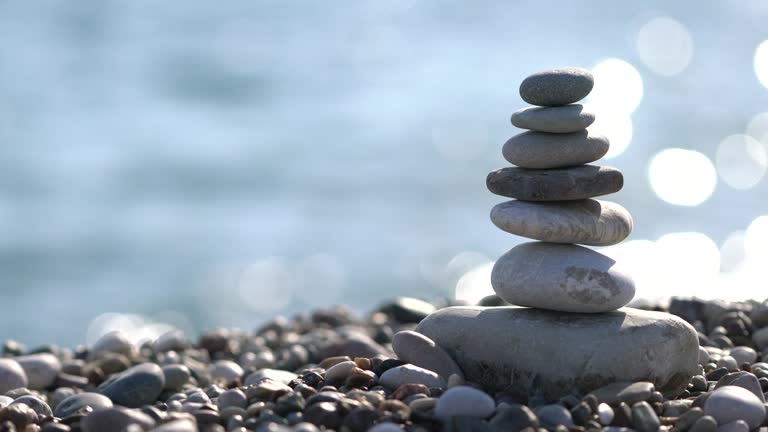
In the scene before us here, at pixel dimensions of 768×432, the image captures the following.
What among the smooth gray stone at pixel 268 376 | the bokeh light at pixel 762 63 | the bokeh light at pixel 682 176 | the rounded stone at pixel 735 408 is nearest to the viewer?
the rounded stone at pixel 735 408

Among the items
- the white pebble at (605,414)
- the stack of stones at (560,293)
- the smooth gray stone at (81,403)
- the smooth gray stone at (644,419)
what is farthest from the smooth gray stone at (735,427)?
the smooth gray stone at (81,403)

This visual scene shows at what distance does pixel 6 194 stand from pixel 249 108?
16.2 feet

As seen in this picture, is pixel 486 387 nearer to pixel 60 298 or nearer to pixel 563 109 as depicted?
pixel 563 109

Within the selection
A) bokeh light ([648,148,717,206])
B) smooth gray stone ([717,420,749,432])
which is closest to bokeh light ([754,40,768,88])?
bokeh light ([648,148,717,206])

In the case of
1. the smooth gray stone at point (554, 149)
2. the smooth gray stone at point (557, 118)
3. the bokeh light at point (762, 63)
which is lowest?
the smooth gray stone at point (554, 149)

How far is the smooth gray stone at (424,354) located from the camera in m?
4.29

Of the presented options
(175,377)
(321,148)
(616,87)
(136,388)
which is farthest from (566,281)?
(616,87)

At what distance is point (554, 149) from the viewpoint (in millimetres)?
4359

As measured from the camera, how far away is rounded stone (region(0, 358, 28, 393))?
562 cm

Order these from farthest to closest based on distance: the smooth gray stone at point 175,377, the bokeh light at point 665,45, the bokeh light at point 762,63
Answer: the bokeh light at point 665,45, the bokeh light at point 762,63, the smooth gray stone at point 175,377

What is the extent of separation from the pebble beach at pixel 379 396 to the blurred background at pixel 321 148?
5.51 meters

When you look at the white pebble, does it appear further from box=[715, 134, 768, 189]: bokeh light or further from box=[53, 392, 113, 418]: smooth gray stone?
box=[715, 134, 768, 189]: bokeh light

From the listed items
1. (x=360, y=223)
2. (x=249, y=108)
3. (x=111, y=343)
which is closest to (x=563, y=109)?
(x=111, y=343)

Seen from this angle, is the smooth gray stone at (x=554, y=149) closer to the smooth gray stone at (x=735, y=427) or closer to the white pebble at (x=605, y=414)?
the white pebble at (x=605, y=414)
